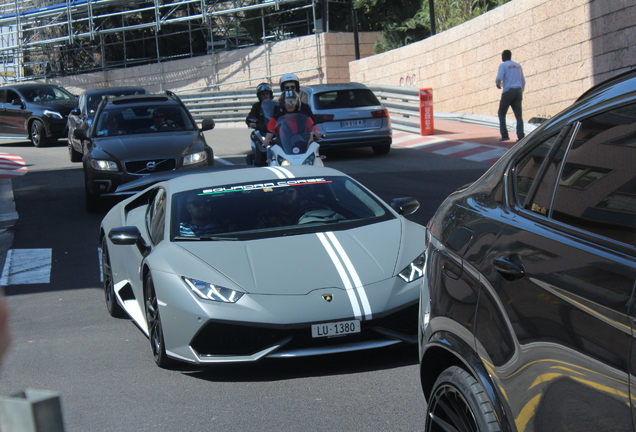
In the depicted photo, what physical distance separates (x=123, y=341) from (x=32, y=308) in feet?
5.33

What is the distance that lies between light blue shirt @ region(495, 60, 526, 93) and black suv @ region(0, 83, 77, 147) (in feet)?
41.6

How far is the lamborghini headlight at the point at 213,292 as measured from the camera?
5.29 meters

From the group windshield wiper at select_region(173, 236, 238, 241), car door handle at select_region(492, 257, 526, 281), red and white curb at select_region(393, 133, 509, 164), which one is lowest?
red and white curb at select_region(393, 133, 509, 164)

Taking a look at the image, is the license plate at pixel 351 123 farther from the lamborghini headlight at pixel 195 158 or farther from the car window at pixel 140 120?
the lamborghini headlight at pixel 195 158

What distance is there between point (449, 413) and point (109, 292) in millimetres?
4814

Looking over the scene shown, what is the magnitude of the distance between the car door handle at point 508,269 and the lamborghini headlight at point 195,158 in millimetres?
10084

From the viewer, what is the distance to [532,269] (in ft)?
8.96

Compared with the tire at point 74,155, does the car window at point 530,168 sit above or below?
above

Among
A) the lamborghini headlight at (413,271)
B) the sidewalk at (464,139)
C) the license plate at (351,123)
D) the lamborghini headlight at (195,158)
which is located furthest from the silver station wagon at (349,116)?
the lamborghini headlight at (413,271)

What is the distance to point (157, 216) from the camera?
6.86 meters

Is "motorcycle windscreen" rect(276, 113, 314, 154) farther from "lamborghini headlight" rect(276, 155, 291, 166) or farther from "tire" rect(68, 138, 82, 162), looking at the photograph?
"tire" rect(68, 138, 82, 162)

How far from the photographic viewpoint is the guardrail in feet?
71.2

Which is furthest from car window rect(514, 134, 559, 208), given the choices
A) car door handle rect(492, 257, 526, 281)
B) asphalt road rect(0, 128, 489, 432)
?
asphalt road rect(0, 128, 489, 432)

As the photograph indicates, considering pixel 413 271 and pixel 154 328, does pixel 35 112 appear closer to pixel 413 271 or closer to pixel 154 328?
pixel 154 328
